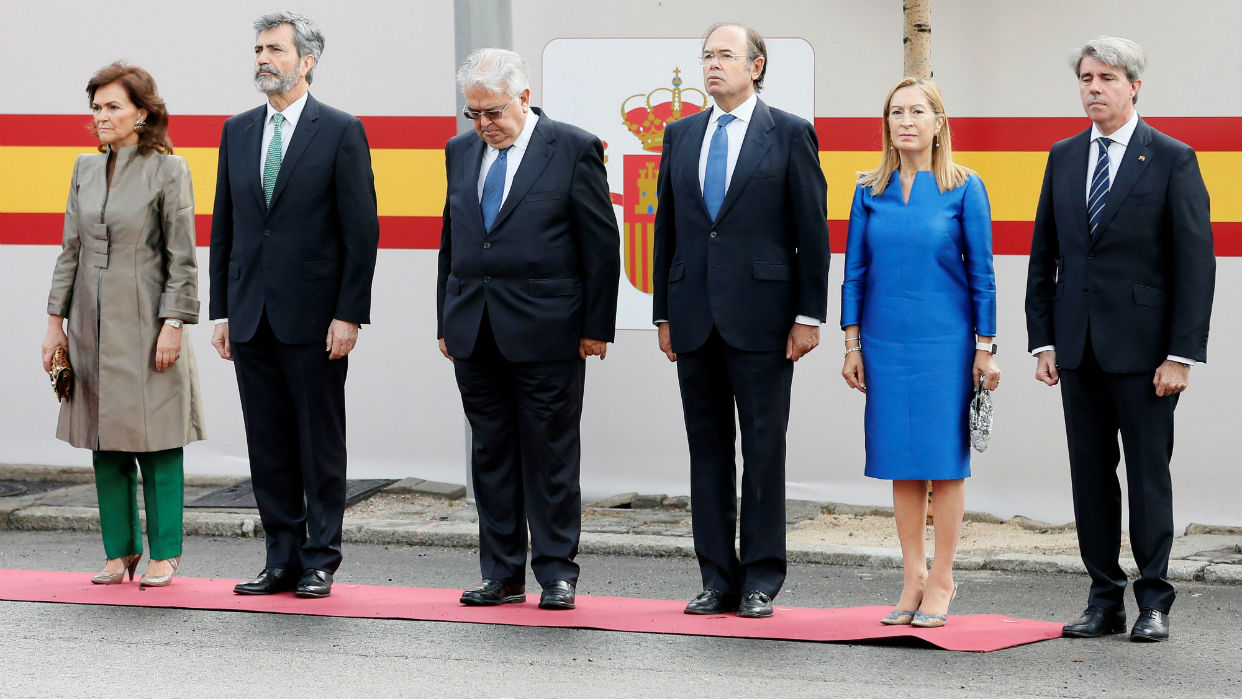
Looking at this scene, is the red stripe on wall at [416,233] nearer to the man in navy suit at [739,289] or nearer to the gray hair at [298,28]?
the man in navy suit at [739,289]

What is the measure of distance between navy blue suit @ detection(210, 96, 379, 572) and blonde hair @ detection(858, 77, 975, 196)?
186cm

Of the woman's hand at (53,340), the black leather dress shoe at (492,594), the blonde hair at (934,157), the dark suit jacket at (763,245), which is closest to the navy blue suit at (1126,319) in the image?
the blonde hair at (934,157)

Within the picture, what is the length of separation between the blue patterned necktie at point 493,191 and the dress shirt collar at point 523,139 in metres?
0.04

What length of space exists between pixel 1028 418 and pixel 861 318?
9.17 feet

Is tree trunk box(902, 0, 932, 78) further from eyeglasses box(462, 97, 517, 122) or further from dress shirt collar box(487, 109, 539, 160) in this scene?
eyeglasses box(462, 97, 517, 122)

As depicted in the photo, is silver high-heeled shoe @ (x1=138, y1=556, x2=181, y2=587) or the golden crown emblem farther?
the golden crown emblem

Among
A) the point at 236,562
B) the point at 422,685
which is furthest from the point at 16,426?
the point at 422,685

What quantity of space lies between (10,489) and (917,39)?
17.3 ft

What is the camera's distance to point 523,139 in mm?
5934

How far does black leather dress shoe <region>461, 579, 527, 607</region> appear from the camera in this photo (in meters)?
6.01

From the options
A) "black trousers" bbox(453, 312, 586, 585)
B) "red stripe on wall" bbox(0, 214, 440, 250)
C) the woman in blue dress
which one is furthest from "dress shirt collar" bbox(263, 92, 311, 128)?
"red stripe on wall" bbox(0, 214, 440, 250)

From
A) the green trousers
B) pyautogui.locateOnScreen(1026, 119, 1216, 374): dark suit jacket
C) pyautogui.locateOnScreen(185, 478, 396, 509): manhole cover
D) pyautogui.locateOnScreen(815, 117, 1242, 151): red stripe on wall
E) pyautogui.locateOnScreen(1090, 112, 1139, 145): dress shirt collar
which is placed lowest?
pyautogui.locateOnScreen(185, 478, 396, 509): manhole cover

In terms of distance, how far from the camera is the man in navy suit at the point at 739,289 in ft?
18.5

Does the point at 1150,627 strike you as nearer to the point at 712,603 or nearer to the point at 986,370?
the point at 986,370
